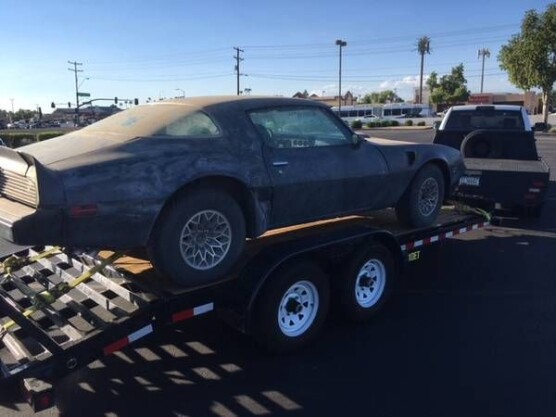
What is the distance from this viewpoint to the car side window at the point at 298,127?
4.39 meters

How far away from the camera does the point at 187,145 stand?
3.77 metres

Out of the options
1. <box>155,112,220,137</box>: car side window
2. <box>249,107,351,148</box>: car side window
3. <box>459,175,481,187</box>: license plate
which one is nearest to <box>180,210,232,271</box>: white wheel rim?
<box>155,112,220,137</box>: car side window

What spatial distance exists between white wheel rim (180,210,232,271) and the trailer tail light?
24.8 inches

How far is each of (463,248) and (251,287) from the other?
4386mm

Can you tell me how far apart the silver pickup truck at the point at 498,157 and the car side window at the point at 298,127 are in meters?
3.81

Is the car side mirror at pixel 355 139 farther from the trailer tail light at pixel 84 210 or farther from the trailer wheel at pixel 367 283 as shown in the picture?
the trailer tail light at pixel 84 210

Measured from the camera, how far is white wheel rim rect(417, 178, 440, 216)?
5.85 m

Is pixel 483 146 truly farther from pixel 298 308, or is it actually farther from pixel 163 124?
pixel 163 124

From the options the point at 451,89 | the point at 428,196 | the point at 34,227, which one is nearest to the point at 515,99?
the point at 451,89

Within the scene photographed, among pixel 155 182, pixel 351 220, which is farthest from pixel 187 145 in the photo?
pixel 351 220

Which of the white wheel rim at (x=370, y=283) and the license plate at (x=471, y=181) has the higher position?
the license plate at (x=471, y=181)

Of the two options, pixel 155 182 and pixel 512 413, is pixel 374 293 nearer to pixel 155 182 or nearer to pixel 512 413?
pixel 512 413

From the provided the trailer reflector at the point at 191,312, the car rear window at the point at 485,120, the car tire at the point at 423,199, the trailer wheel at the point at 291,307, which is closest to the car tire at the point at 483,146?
the car rear window at the point at 485,120

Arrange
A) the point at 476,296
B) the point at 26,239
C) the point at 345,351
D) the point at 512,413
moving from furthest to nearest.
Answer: the point at 476,296 < the point at 345,351 < the point at 512,413 < the point at 26,239
